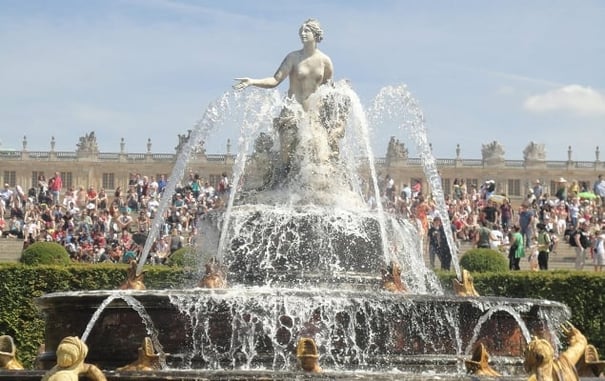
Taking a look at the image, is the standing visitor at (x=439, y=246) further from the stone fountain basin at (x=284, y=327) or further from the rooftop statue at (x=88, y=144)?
the rooftop statue at (x=88, y=144)

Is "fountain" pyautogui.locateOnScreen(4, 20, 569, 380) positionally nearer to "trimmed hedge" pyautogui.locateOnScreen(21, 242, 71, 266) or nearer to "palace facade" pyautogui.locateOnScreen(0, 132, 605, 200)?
"trimmed hedge" pyautogui.locateOnScreen(21, 242, 71, 266)

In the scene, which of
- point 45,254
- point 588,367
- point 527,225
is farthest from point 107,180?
point 588,367

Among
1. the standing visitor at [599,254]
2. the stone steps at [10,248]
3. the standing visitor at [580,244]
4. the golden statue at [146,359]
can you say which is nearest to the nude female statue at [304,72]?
the golden statue at [146,359]

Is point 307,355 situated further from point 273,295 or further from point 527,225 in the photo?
point 527,225

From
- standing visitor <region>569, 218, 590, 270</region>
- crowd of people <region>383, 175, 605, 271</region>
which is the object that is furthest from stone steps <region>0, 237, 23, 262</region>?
standing visitor <region>569, 218, 590, 270</region>

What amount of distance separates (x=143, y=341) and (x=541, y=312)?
3.27 meters

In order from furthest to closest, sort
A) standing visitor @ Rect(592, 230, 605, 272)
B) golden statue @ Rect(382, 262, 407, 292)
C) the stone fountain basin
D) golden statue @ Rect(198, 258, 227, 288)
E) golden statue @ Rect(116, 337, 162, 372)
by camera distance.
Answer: standing visitor @ Rect(592, 230, 605, 272) → golden statue @ Rect(382, 262, 407, 292) → golden statue @ Rect(198, 258, 227, 288) → the stone fountain basin → golden statue @ Rect(116, 337, 162, 372)

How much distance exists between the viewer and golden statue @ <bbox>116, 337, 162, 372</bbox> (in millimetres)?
9656

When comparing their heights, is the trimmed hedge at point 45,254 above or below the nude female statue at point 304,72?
below

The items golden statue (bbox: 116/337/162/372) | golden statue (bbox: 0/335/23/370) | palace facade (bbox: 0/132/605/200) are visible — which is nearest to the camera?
golden statue (bbox: 116/337/162/372)

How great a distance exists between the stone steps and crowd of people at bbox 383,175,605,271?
25.4 feet

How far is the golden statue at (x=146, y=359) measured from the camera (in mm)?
9656

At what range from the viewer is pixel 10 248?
29078 mm

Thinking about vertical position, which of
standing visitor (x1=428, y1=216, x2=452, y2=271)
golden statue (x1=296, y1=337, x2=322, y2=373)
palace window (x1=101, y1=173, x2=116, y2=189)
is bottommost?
golden statue (x1=296, y1=337, x2=322, y2=373)
